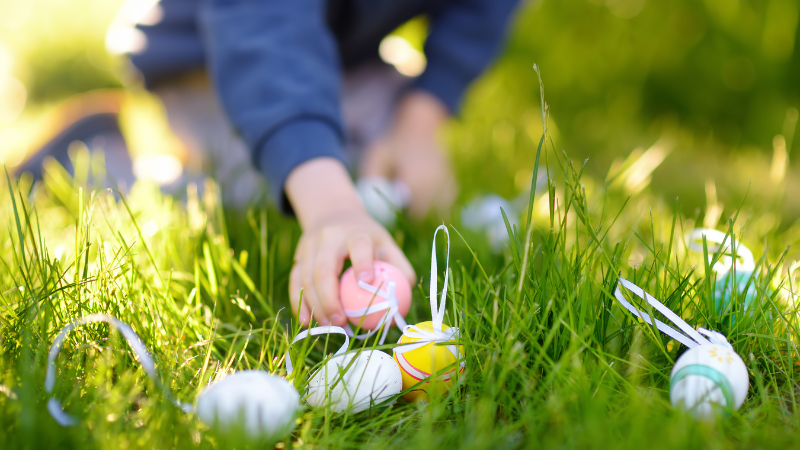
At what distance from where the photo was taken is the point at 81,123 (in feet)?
6.04

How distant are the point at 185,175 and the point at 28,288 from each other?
0.89 m

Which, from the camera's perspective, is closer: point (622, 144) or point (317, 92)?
point (317, 92)

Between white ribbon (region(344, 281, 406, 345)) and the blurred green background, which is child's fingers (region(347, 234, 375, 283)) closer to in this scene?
white ribbon (region(344, 281, 406, 345))

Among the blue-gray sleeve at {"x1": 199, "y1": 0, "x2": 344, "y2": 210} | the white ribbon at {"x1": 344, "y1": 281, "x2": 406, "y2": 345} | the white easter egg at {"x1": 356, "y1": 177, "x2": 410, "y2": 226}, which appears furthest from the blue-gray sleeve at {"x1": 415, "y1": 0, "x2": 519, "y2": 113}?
the white ribbon at {"x1": 344, "y1": 281, "x2": 406, "y2": 345}

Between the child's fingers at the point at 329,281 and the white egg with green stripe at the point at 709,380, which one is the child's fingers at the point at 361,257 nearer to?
the child's fingers at the point at 329,281

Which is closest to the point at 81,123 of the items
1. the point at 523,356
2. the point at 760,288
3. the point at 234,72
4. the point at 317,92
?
the point at 234,72

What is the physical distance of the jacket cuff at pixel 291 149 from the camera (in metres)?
1.10

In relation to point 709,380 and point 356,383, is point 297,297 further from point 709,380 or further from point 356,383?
point 709,380

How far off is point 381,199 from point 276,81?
0.38m

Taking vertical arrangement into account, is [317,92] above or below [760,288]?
above

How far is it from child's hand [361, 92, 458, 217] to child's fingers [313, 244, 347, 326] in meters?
0.58

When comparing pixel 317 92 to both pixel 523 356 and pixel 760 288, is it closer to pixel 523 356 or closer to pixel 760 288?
pixel 523 356

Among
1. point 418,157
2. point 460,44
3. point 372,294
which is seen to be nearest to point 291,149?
point 372,294

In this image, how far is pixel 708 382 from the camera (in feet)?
2.09
